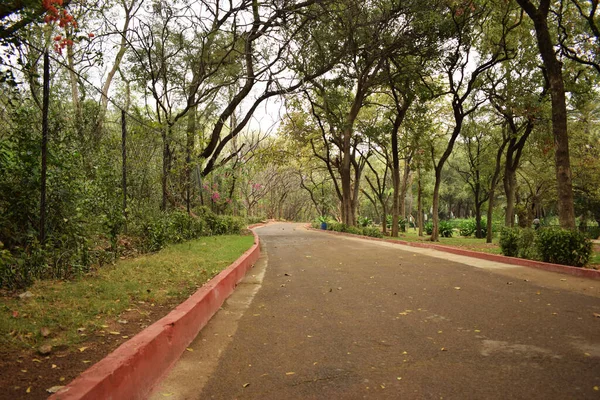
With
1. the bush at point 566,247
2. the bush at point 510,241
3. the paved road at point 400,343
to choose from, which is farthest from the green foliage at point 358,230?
the paved road at point 400,343

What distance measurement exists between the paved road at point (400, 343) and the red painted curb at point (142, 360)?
0.15 metres

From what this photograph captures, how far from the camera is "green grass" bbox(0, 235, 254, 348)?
10.7ft

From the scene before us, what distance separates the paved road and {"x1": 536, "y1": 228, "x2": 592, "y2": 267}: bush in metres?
1.88

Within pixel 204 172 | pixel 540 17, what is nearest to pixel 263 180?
pixel 204 172

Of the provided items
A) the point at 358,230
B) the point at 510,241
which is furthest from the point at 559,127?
the point at 358,230

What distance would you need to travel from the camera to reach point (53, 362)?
280cm

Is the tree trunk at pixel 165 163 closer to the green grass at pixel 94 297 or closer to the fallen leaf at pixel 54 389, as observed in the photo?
the green grass at pixel 94 297

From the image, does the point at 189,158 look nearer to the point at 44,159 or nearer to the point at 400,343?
the point at 44,159

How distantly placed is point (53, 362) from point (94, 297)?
1.72m

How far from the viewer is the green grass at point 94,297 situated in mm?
3271

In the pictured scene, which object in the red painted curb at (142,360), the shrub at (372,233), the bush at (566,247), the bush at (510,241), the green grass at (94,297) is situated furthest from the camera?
the shrub at (372,233)

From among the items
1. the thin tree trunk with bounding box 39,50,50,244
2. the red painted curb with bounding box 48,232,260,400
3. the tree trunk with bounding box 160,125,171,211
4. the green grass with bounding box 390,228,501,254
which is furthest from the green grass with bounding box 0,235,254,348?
the green grass with bounding box 390,228,501,254

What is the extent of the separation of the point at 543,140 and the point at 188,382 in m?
19.1

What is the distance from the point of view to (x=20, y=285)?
4434 millimetres
